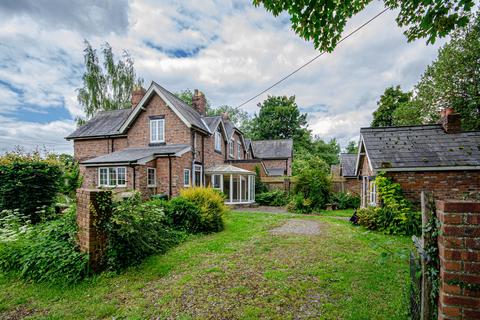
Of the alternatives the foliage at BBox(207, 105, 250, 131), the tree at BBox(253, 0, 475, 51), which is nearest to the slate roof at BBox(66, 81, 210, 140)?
the tree at BBox(253, 0, 475, 51)

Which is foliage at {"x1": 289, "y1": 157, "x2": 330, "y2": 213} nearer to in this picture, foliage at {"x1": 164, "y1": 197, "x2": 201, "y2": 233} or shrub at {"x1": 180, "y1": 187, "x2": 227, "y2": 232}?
shrub at {"x1": 180, "y1": 187, "x2": 227, "y2": 232}

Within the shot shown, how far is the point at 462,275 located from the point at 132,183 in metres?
14.7

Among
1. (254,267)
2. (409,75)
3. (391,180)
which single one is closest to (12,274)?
(254,267)

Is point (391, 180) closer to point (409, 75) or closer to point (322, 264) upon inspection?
point (322, 264)

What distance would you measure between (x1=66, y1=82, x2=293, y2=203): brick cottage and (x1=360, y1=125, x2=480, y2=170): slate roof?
915 centimetres

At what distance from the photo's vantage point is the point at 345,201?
17.1m

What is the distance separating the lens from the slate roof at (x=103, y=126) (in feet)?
61.2

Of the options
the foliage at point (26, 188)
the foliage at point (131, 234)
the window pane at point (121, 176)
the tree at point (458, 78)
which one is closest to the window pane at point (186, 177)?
the window pane at point (121, 176)

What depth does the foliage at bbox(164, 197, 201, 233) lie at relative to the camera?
26.2ft

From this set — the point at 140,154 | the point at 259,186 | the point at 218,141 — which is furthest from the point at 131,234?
the point at 259,186

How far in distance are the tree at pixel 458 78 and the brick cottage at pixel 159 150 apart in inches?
598

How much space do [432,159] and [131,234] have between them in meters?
11.1

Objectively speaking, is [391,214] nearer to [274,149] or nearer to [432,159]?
[432,159]

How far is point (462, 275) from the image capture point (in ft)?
5.54
